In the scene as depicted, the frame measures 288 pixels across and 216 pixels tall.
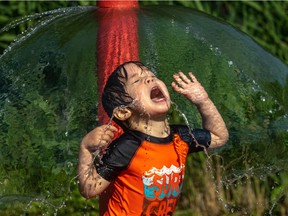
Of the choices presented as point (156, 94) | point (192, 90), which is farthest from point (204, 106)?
point (156, 94)

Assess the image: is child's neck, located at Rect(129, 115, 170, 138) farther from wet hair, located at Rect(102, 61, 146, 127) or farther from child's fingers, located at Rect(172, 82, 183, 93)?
child's fingers, located at Rect(172, 82, 183, 93)

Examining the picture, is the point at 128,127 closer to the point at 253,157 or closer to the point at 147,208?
the point at 147,208

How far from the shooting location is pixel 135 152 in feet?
12.5

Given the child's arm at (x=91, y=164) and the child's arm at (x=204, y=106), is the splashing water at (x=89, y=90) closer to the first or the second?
the child's arm at (x=204, y=106)

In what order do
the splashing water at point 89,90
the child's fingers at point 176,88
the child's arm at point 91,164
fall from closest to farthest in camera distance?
the child's arm at point 91,164 < the child's fingers at point 176,88 < the splashing water at point 89,90

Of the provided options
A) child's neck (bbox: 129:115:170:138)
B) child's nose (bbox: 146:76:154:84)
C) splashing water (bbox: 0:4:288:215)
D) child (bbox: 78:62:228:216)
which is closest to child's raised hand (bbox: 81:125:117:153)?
child (bbox: 78:62:228:216)

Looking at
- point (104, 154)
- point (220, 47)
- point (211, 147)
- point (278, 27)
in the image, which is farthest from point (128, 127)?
point (278, 27)

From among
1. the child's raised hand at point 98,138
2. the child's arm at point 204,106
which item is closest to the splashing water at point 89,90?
the child's arm at point 204,106

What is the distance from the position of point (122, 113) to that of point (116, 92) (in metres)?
0.09

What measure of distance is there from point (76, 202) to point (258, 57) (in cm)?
138

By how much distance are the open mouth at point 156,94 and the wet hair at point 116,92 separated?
9 centimetres

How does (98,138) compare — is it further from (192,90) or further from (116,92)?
(192,90)

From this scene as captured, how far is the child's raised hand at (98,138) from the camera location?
12.5ft

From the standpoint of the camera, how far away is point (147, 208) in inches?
152
